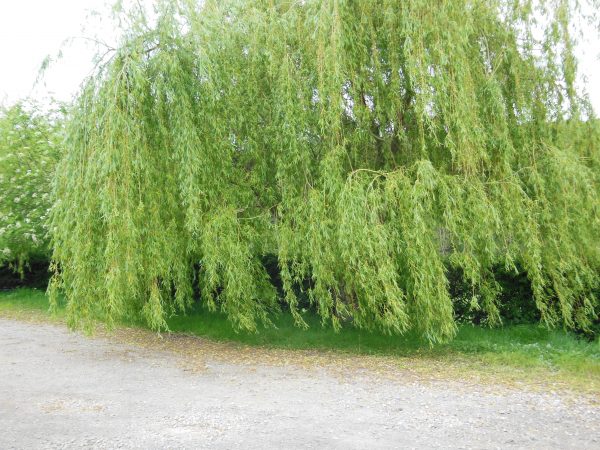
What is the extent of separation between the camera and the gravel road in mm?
4805

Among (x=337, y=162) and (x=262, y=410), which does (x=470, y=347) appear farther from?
(x=262, y=410)

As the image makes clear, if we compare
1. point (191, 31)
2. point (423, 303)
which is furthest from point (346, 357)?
point (191, 31)

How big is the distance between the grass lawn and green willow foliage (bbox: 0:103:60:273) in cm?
431

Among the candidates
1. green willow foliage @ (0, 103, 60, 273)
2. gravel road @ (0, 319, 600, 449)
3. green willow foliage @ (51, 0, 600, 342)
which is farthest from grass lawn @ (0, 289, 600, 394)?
green willow foliage @ (0, 103, 60, 273)

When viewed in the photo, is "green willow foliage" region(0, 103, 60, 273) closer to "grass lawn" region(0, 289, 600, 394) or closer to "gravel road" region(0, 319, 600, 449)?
"grass lawn" region(0, 289, 600, 394)

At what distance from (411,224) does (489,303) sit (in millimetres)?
1975

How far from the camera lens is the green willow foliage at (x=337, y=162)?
296 inches

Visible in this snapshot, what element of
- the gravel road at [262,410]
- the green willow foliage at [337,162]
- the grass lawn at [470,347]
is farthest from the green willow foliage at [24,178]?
the gravel road at [262,410]

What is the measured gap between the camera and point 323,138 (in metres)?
8.39

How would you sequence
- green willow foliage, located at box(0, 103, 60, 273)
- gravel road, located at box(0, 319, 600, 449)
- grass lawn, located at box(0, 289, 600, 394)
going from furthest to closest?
green willow foliage, located at box(0, 103, 60, 273) < grass lawn, located at box(0, 289, 600, 394) < gravel road, located at box(0, 319, 600, 449)

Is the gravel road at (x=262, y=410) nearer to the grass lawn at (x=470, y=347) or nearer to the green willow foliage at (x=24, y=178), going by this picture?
the grass lawn at (x=470, y=347)

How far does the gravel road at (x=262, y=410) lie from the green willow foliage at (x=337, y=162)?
95 cm

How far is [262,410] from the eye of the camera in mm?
5723

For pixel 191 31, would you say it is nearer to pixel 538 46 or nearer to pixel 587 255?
pixel 538 46
